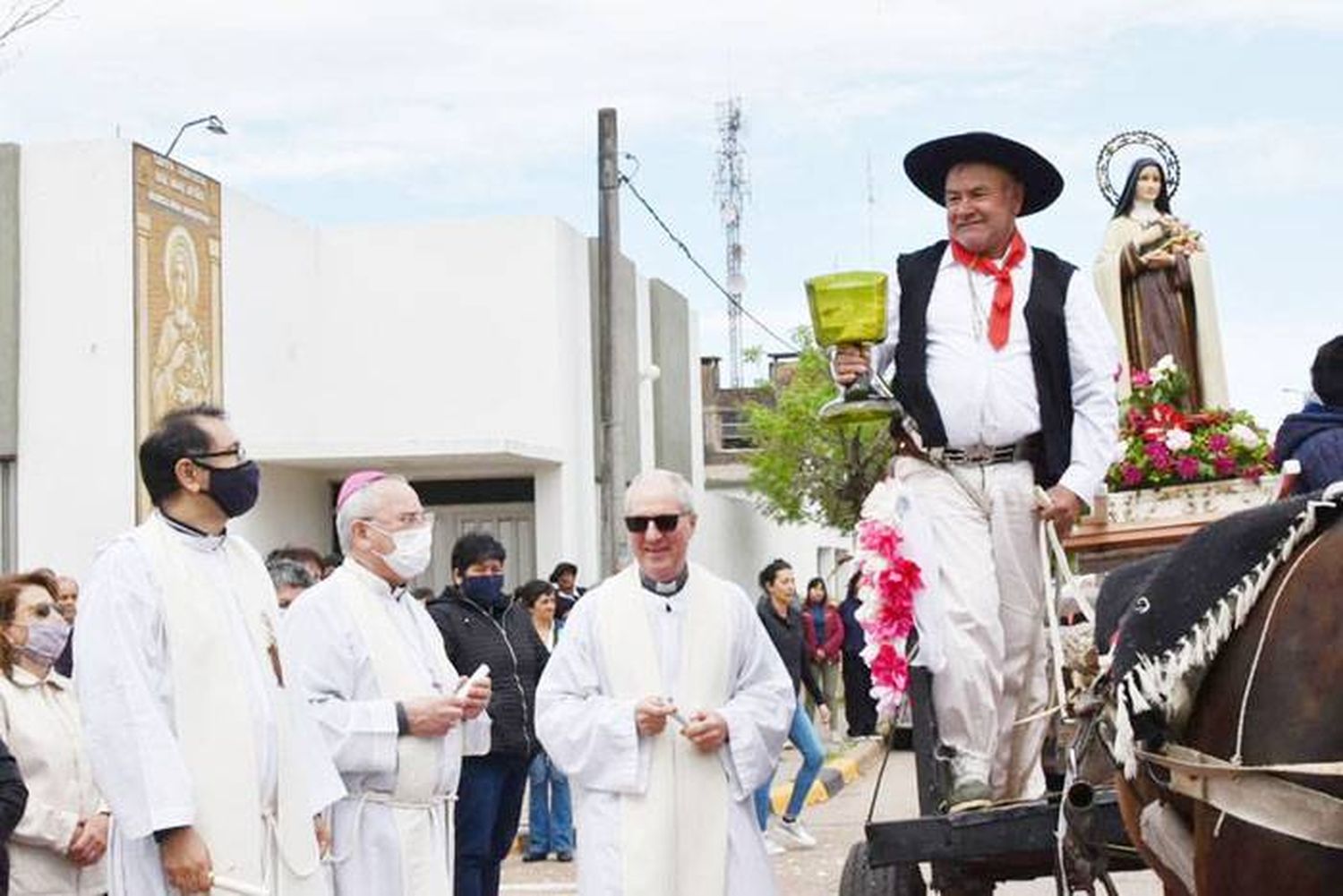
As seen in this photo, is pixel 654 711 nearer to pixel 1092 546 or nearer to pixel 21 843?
pixel 21 843

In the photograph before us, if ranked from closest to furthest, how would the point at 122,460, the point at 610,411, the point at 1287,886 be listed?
the point at 1287,886, the point at 122,460, the point at 610,411

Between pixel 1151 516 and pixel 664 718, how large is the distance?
325 centimetres

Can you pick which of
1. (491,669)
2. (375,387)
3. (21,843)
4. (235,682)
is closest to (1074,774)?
(235,682)

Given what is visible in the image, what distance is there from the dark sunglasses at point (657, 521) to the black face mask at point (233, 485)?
1.48 m

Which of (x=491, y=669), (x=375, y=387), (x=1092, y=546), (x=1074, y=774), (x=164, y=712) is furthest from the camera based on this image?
(x=375, y=387)

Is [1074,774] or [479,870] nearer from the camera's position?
[1074,774]

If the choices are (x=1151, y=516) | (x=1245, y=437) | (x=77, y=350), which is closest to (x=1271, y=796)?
(x=1151, y=516)

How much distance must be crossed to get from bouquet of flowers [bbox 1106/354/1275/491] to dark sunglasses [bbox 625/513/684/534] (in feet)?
9.68

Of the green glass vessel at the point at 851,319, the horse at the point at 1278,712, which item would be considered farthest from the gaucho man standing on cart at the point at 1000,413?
the horse at the point at 1278,712

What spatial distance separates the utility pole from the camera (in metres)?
21.7

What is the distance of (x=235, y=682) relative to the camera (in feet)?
20.6

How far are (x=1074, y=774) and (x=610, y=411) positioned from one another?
53.8 ft

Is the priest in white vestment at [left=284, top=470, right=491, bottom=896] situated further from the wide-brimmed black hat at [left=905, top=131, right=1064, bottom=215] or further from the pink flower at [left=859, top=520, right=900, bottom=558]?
the wide-brimmed black hat at [left=905, top=131, right=1064, bottom=215]

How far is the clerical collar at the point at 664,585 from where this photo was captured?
766 centimetres
